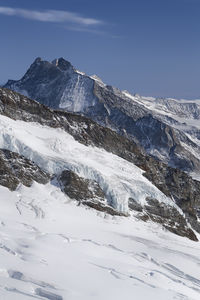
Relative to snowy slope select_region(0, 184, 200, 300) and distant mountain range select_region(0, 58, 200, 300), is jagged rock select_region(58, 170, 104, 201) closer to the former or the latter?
distant mountain range select_region(0, 58, 200, 300)

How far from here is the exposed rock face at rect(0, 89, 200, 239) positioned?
258ft

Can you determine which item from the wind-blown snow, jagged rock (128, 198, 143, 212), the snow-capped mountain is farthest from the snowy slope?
the wind-blown snow

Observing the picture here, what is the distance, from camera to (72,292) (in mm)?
32594

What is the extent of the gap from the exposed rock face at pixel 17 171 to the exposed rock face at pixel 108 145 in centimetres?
375

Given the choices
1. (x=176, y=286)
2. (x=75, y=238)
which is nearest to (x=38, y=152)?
(x=75, y=238)

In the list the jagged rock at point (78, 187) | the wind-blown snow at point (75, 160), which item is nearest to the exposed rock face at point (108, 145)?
the jagged rock at point (78, 187)

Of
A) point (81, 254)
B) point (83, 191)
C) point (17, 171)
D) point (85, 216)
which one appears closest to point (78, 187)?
point (83, 191)

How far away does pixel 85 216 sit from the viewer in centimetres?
6219

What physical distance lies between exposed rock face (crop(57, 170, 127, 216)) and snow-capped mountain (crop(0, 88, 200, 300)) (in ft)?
0.47

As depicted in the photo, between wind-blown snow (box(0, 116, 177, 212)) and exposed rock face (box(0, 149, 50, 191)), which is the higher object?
wind-blown snow (box(0, 116, 177, 212))

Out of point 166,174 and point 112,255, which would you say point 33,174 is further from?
point 166,174

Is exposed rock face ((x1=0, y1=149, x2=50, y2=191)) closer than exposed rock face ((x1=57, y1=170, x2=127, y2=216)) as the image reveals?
Yes

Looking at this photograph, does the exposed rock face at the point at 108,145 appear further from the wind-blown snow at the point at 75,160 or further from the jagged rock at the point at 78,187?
the wind-blown snow at the point at 75,160

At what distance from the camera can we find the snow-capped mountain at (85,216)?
36281mm
